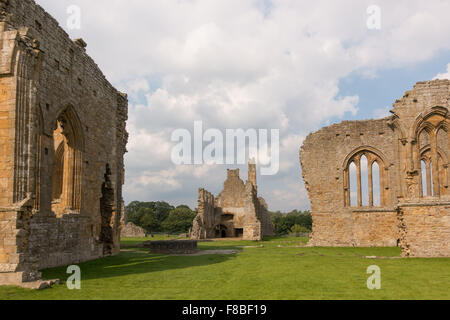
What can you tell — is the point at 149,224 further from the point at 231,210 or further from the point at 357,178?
the point at 357,178

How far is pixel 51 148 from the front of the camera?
36.6 ft

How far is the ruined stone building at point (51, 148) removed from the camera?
24.5 feet

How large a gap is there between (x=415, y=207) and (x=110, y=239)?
11.5m

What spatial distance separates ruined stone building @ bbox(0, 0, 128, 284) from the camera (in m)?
7.46

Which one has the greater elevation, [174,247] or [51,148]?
[51,148]

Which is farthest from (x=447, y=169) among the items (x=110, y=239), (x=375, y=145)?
(x=110, y=239)

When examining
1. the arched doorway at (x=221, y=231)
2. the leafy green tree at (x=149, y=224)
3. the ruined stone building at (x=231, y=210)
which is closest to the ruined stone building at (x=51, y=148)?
the ruined stone building at (x=231, y=210)

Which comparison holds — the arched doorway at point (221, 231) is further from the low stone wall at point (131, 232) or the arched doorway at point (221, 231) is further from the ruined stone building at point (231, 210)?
the low stone wall at point (131, 232)

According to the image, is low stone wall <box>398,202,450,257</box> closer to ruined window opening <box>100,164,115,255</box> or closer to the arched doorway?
ruined window opening <box>100,164,115,255</box>

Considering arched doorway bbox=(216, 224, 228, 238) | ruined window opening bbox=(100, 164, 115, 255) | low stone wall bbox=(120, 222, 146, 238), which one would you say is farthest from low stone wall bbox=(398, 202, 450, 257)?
low stone wall bbox=(120, 222, 146, 238)

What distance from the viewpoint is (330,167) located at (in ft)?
67.9

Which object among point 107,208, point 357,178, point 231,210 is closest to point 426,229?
point 357,178

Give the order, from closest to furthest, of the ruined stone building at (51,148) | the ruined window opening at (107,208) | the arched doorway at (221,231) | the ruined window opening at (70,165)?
the ruined stone building at (51,148) < the ruined window opening at (70,165) < the ruined window opening at (107,208) < the arched doorway at (221,231)
